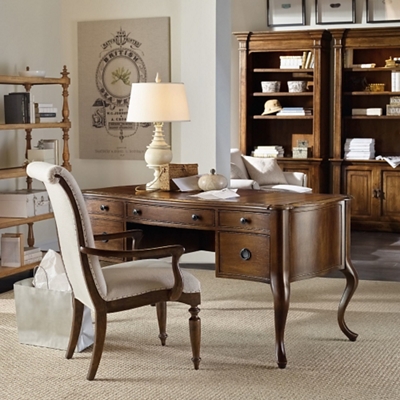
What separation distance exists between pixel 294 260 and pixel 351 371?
1.93 feet

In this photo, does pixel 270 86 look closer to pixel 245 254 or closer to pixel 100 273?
pixel 245 254

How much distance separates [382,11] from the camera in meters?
8.43

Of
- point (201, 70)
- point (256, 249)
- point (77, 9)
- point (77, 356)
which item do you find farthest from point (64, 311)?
point (77, 9)

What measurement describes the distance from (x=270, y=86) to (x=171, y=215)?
15.8 ft

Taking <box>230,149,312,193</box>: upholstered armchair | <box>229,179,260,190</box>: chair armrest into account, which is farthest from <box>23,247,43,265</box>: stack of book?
<box>230,149,312,193</box>: upholstered armchair

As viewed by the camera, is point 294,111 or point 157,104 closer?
point 157,104

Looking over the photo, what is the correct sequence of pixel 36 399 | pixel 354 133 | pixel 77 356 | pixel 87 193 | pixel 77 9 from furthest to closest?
pixel 354 133, pixel 77 9, pixel 87 193, pixel 77 356, pixel 36 399

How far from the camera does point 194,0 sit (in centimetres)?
611

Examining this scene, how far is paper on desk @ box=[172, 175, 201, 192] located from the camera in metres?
4.58

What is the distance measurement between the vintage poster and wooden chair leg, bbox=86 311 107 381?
3.00 m

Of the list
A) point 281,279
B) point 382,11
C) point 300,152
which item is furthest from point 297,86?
point 281,279

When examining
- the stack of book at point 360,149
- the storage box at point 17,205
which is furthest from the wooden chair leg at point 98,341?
the stack of book at point 360,149

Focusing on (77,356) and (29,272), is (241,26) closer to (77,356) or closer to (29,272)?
(29,272)

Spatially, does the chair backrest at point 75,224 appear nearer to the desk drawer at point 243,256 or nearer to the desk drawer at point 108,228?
the desk drawer at point 243,256
